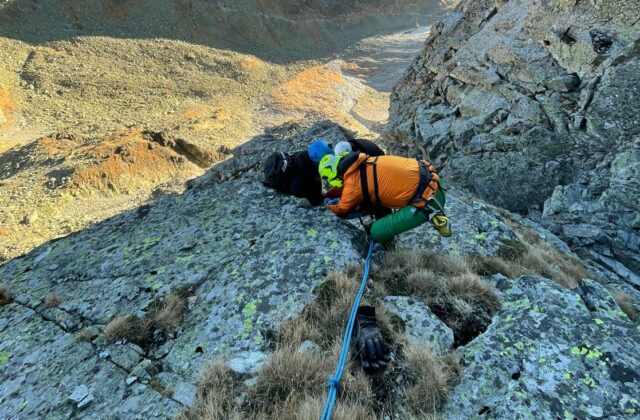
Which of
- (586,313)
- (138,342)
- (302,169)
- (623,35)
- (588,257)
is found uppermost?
(623,35)

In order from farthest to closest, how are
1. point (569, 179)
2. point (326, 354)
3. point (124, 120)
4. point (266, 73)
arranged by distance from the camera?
point (266, 73), point (124, 120), point (569, 179), point (326, 354)

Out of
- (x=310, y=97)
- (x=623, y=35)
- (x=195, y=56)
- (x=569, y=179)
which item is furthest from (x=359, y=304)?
(x=195, y=56)

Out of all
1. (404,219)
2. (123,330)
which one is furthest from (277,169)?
(123,330)

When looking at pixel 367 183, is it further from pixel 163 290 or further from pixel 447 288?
pixel 163 290

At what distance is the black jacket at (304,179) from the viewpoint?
726cm

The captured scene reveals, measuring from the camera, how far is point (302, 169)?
7277 millimetres

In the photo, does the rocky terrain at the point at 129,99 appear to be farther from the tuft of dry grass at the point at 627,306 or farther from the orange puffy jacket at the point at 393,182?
the tuft of dry grass at the point at 627,306

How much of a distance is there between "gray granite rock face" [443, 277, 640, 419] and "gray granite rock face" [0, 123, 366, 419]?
2101 millimetres

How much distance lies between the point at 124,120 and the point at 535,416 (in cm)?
2948

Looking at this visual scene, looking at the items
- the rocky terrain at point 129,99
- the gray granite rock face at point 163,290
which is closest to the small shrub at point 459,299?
the gray granite rock face at point 163,290

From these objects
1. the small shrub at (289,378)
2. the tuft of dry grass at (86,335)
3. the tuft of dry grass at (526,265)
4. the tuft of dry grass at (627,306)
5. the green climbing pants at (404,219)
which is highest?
the green climbing pants at (404,219)

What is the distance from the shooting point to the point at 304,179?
7312 millimetres

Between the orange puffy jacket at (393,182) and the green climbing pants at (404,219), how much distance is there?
4.1 inches

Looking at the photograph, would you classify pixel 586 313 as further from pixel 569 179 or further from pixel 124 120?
pixel 124 120
